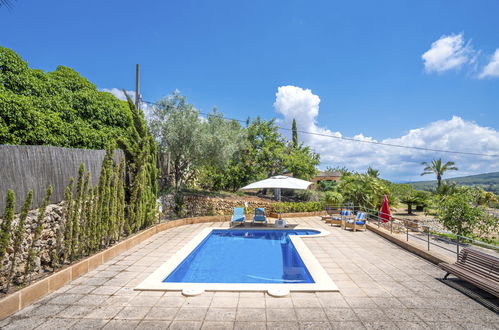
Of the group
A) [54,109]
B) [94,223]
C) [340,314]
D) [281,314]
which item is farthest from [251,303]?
[54,109]

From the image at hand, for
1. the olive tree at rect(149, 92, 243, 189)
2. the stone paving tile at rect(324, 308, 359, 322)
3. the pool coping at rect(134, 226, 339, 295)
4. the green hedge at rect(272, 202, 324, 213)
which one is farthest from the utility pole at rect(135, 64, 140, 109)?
the stone paving tile at rect(324, 308, 359, 322)

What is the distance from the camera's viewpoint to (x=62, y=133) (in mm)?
12133

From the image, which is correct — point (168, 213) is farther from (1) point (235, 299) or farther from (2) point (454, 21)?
(2) point (454, 21)

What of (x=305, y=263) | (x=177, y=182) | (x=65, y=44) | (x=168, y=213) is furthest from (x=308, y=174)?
(x=65, y=44)

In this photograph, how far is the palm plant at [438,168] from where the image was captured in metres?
38.5

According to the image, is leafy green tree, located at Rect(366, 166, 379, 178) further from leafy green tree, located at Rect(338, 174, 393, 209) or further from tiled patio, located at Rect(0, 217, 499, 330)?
tiled patio, located at Rect(0, 217, 499, 330)

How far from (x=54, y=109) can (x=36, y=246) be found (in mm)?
9915

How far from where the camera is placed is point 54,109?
13.2 meters

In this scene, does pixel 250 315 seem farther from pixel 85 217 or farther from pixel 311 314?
pixel 85 217

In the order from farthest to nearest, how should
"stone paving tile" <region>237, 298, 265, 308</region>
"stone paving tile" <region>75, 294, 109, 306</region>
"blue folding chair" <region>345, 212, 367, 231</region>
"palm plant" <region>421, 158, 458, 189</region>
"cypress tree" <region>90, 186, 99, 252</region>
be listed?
"palm plant" <region>421, 158, 458, 189</region> < "blue folding chair" <region>345, 212, 367, 231</region> < "cypress tree" <region>90, 186, 99, 252</region> < "stone paving tile" <region>75, 294, 109, 306</region> < "stone paving tile" <region>237, 298, 265, 308</region>

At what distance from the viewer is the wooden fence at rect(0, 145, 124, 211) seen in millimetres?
5312

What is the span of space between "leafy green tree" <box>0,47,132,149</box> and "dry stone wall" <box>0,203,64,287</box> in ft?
17.4

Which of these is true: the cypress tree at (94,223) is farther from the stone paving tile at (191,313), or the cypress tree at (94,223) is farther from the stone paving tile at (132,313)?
the stone paving tile at (191,313)

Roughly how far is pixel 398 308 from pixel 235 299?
2.82 metres
